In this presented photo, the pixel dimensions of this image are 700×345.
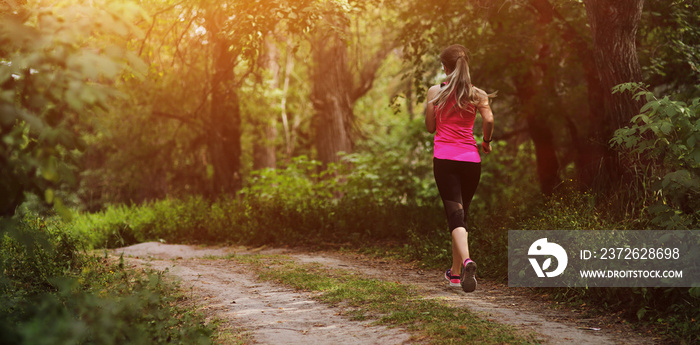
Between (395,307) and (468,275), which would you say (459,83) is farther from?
(395,307)

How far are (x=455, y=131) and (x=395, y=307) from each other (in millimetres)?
1863

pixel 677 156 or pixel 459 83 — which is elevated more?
pixel 459 83

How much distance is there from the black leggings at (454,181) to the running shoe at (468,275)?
393 mm

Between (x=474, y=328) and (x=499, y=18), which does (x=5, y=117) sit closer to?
(x=474, y=328)

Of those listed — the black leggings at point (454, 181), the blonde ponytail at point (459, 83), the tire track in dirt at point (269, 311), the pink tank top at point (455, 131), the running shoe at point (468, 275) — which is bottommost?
the tire track in dirt at point (269, 311)

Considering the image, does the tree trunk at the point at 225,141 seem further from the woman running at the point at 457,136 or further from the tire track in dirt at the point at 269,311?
the woman running at the point at 457,136

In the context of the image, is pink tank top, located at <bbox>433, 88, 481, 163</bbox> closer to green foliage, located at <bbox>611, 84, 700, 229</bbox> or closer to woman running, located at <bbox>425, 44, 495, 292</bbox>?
woman running, located at <bbox>425, 44, 495, 292</bbox>

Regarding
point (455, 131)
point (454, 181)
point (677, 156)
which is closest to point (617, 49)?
point (677, 156)

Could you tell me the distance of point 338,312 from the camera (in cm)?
601

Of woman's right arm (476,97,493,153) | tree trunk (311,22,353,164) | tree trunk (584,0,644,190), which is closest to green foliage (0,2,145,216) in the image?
woman's right arm (476,97,493,153)

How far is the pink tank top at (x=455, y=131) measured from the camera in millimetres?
6227

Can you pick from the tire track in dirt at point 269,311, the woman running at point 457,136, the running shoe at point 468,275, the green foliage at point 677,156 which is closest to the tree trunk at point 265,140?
the tire track in dirt at point 269,311

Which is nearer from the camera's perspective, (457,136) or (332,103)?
(457,136)

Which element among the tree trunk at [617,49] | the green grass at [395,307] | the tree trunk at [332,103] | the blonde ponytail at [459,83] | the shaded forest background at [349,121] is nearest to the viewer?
the shaded forest background at [349,121]
